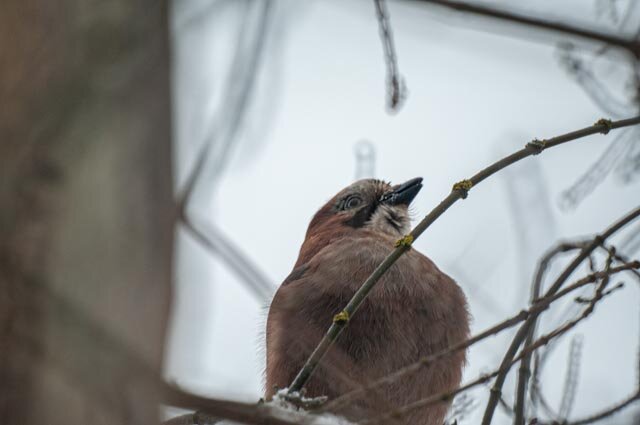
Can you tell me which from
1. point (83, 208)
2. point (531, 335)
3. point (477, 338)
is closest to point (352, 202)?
point (531, 335)

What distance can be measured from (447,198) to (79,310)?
180 centimetres

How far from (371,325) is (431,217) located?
1445 millimetres

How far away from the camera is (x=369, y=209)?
5953 millimetres

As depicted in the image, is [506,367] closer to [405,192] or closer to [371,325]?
[371,325]

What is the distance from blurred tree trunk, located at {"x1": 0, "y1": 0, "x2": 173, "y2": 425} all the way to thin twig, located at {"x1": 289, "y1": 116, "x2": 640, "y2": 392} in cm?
129

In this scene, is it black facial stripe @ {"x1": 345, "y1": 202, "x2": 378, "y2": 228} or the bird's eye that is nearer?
black facial stripe @ {"x1": 345, "y1": 202, "x2": 378, "y2": 228}

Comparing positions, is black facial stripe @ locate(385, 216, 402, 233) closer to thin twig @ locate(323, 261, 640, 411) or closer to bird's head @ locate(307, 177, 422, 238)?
bird's head @ locate(307, 177, 422, 238)

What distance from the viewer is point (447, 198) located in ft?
10.7

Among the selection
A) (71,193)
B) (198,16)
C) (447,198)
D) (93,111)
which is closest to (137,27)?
(93,111)

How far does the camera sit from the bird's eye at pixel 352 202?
6.02 meters

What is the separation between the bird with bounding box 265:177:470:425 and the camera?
438 centimetres

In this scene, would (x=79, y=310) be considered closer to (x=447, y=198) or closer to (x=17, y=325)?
(x=17, y=325)

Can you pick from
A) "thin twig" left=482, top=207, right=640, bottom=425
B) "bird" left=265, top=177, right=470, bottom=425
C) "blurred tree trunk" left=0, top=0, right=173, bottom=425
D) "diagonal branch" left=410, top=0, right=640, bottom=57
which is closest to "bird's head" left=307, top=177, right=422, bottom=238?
"bird" left=265, top=177, right=470, bottom=425

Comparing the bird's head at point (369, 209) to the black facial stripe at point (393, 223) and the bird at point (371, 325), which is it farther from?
the bird at point (371, 325)
